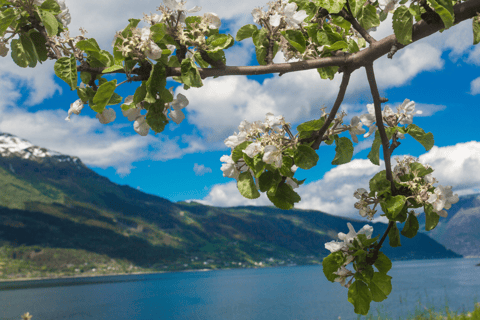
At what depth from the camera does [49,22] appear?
2197mm

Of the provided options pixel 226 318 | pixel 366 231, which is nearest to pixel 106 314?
pixel 226 318

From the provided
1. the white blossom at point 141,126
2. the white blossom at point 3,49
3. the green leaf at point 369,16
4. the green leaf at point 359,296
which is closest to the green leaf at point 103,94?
the white blossom at point 141,126

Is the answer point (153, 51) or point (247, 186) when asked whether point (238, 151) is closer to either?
point (247, 186)

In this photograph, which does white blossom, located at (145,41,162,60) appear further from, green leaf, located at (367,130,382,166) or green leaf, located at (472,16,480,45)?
green leaf, located at (472,16,480,45)

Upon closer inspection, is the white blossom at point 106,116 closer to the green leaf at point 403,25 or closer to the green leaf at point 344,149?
the green leaf at point 344,149

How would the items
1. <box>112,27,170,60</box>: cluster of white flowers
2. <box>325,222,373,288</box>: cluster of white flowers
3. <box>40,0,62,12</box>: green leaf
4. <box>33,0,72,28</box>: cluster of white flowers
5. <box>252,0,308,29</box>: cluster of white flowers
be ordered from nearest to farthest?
<box>112,27,170,60</box>: cluster of white flowers
<box>40,0,62,12</box>: green leaf
<box>252,0,308,29</box>: cluster of white flowers
<box>33,0,72,28</box>: cluster of white flowers
<box>325,222,373,288</box>: cluster of white flowers

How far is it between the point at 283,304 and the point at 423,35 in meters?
106

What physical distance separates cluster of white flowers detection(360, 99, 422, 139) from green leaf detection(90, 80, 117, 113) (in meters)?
2.07

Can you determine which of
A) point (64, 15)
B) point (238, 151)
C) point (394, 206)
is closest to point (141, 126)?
point (238, 151)

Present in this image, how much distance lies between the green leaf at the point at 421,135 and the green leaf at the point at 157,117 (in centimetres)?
211

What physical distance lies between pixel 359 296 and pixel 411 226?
0.73 metres

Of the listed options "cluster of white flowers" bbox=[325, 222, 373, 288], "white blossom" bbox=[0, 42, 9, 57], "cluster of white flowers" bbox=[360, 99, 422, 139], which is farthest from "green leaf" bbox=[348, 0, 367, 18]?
"white blossom" bbox=[0, 42, 9, 57]

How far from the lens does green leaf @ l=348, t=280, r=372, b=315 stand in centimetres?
267

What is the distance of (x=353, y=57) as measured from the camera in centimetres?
248
